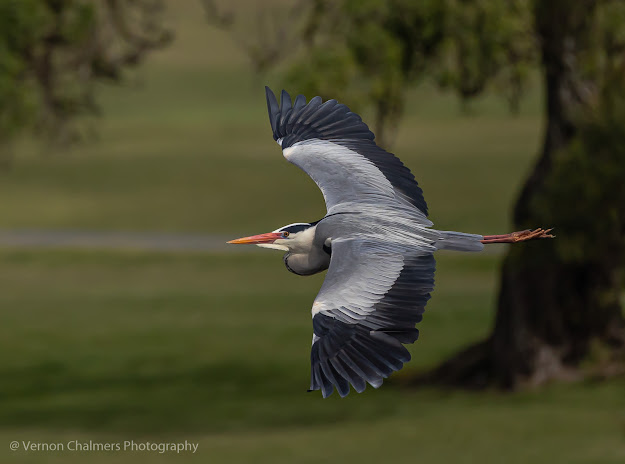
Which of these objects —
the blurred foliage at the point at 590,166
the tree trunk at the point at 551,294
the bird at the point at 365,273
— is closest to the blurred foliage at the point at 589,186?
the blurred foliage at the point at 590,166

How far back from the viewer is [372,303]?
3.56m

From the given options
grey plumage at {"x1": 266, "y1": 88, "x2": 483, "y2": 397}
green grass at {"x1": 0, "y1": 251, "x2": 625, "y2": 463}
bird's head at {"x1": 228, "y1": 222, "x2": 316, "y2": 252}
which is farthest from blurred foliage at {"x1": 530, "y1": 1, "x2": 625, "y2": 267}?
bird's head at {"x1": 228, "y1": 222, "x2": 316, "y2": 252}

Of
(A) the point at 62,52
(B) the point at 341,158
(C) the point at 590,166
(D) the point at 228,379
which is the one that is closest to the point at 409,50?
(C) the point at 590,166

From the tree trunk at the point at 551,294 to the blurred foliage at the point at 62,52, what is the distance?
5.65 metres

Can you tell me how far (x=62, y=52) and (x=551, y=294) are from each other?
8.88 m

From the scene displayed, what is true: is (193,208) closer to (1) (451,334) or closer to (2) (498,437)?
(1) (451,334)

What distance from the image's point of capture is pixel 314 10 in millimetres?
15711

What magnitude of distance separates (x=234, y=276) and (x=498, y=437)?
2069 centimetres

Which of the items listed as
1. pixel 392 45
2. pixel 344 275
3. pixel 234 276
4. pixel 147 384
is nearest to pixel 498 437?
pixel 392 45

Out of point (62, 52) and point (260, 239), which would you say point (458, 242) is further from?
point (62, 52)

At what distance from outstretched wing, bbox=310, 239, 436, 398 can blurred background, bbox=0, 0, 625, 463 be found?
6979 millimetres

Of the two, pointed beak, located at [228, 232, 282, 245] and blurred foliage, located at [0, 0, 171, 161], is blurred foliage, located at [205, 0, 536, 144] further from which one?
pointed beak, located at [228, 232, 282, 245]

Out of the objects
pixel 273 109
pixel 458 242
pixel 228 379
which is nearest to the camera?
pixel 458 242

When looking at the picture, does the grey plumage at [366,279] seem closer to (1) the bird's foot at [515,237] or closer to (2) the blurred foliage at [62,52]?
(1) the bird's foot at [515,237]
